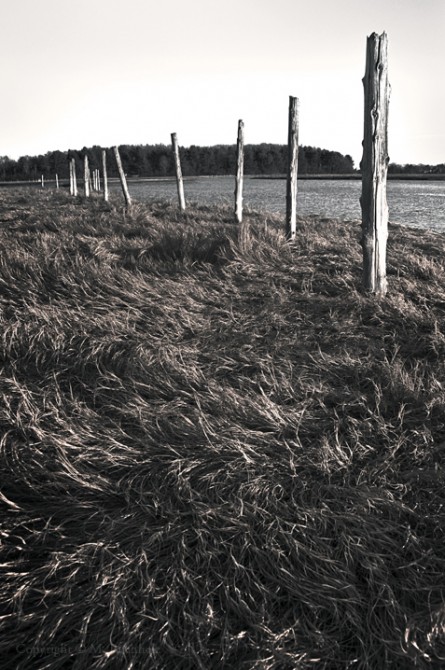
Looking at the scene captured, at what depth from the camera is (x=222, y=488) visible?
244cm

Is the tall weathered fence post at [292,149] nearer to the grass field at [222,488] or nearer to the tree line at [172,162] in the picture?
the grass field at [222,488]

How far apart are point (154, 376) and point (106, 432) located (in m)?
0.73

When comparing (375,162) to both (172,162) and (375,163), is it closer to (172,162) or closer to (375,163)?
(375,163)

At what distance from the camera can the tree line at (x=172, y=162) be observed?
125 metres

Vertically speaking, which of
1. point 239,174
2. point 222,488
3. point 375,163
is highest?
point 239,174

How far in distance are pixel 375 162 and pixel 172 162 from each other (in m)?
140

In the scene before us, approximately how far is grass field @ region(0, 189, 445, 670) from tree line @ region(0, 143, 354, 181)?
12160 centimetres

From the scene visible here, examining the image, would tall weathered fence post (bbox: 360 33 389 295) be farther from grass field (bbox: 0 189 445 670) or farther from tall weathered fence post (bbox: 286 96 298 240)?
tall weathered fence post (bbox: 286 96 298 240)

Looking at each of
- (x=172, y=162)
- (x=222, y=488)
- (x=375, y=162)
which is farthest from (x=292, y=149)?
(x=172, y=162)

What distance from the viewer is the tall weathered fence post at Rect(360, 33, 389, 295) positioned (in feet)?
16.3

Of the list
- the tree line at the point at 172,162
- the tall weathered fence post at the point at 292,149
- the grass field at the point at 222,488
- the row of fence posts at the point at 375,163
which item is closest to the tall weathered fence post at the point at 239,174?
the tall weathered fence post at the point at 292,149

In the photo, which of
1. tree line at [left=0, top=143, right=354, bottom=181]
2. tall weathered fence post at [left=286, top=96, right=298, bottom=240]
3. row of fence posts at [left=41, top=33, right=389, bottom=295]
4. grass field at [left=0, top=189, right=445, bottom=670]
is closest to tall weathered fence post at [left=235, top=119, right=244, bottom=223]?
tall weathered fence post at [left=286, top=96, right=298, bottom=240]

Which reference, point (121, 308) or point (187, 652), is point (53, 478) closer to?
point (187, 652)

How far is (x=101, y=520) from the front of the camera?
230 centimetres
